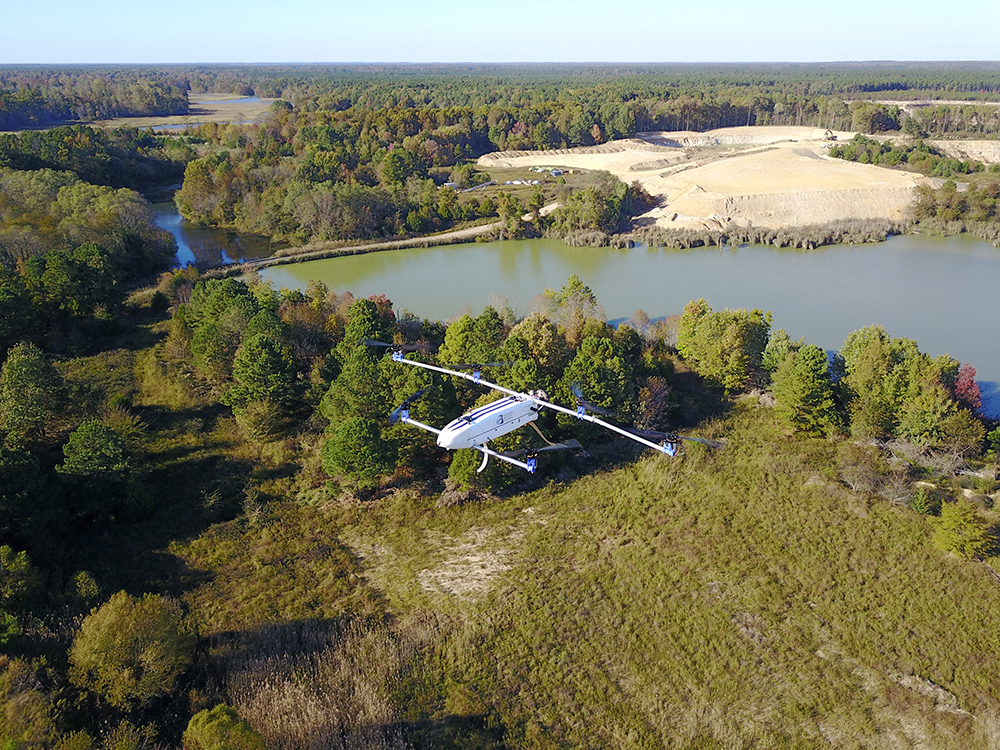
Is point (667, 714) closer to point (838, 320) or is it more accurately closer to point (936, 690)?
point (936, 690)

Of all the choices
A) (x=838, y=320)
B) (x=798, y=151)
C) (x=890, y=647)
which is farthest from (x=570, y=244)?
(x=798, y=151)

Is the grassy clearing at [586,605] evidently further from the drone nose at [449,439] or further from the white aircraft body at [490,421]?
the drone nose at [449,439]

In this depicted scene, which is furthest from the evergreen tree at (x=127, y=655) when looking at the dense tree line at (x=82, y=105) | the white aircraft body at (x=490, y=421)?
the dense tree line at (x=82, y=105)

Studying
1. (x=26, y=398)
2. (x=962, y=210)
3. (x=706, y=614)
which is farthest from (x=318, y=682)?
(x=962, y=210)

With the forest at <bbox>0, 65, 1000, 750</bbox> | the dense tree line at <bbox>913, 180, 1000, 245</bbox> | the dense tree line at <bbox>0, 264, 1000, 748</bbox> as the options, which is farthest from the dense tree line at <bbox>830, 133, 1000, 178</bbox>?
the forest at <bbox>0, 65, 1000, 750</bbox>

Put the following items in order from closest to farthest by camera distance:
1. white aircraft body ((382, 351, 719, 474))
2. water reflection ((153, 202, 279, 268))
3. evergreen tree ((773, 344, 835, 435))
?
1. white aircraft body ((382, 351, 719, 474))
2. evergreen tree ((773, 344, 835, 435))
3. water reflection ((153, 202, 279, 268))

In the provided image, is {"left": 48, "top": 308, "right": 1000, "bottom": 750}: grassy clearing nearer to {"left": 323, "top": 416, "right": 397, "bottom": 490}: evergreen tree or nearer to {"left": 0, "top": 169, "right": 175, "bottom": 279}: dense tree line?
{"left": 323, "top": 416, "right": 397, "bottom": 490}: evergreen tree
